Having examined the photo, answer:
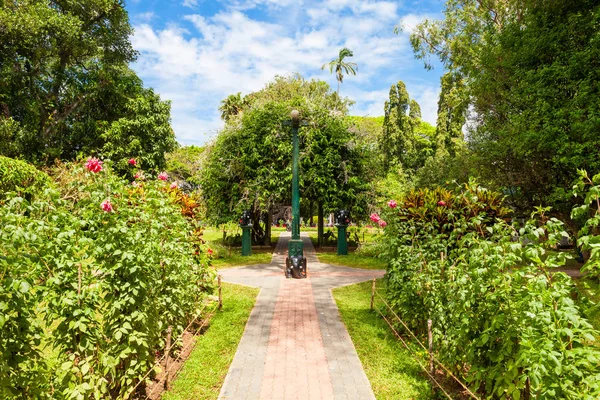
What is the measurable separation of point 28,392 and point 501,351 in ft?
12.1

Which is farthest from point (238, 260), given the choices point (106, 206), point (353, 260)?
point (106, 206)

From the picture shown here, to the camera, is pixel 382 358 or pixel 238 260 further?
pixel 238 260

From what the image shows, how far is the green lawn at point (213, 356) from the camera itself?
14.5ft

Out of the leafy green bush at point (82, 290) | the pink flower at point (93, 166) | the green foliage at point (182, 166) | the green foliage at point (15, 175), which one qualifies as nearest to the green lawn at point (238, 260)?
the green foliage at point (182, 166)

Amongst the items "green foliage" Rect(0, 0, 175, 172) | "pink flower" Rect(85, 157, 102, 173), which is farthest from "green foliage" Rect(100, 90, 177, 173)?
"pink flower" Rect(85, 157, 102, 173)

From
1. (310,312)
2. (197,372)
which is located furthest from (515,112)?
(197,372)

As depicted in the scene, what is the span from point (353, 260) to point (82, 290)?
1358cm

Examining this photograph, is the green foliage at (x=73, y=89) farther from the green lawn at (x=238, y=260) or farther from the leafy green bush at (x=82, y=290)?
the leafy green bush at (x=82, y=290)

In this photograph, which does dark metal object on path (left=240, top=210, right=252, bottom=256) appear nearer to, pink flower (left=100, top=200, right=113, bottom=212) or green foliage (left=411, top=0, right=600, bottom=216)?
green foliage (left=411, top=0, right=600, bottom=216)

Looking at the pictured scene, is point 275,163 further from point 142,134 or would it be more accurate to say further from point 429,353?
point 429,353

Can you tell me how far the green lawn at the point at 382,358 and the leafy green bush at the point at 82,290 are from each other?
293 cm

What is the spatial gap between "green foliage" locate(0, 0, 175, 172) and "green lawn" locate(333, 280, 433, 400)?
14.9 meters

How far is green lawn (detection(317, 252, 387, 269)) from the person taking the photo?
14.6 m

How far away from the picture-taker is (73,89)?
19.4 m
